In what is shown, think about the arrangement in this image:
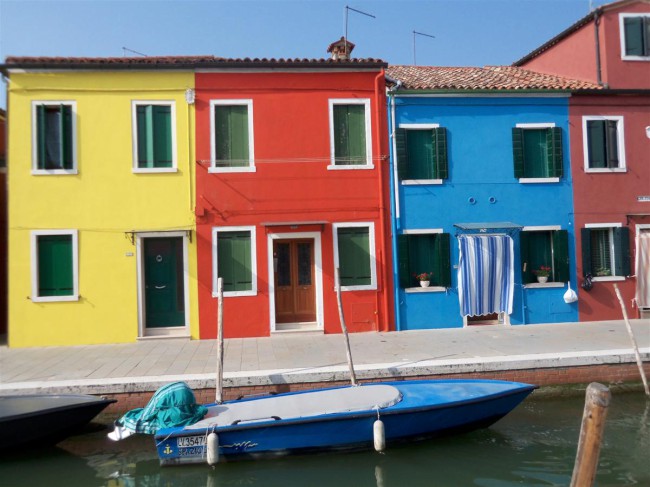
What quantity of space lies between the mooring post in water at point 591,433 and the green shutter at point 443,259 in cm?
828

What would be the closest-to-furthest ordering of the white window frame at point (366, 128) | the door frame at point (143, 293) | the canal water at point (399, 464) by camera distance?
the canal water at point (399, 464), the door frame at point (143, 293), the white window frame at point (366, 128)

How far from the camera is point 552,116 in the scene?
12.4 m

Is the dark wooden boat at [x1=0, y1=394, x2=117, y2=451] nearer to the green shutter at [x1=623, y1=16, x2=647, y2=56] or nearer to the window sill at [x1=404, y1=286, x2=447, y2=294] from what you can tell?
the window sill at [x1=404, y1=286, x2=447, y2=294]

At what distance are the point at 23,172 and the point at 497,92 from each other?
35.3ft

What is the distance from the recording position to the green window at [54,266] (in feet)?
36.4

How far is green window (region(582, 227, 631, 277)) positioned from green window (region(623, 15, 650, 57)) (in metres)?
4.52

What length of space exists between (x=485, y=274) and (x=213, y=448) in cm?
781

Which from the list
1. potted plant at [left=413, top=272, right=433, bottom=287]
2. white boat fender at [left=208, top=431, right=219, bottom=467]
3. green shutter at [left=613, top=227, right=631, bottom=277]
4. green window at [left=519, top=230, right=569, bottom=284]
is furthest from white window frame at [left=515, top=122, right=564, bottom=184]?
white boat fender at [left=208, top=431, right=219, bottom=467]

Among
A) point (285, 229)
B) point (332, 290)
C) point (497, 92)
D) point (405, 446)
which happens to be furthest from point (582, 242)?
point (405, 446)

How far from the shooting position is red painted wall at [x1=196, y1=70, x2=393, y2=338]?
11406 millimetres

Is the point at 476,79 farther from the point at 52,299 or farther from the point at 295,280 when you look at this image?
the point at 52,299

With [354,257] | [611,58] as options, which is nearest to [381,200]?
[354,257]

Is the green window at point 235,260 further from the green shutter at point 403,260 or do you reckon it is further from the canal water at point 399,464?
the canal water at point 399,464

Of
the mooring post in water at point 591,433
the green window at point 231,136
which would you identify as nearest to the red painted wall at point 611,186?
the green window at point 231,136
